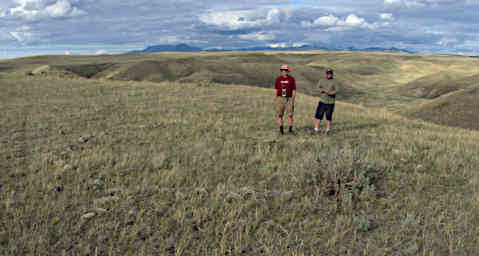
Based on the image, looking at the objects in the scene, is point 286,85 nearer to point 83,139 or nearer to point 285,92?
point 285,92

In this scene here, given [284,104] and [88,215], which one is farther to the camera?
[284,104]

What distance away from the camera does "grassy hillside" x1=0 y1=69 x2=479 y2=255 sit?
14.1 ft

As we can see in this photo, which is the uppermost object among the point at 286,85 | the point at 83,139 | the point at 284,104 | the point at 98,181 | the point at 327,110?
the point at 286,85

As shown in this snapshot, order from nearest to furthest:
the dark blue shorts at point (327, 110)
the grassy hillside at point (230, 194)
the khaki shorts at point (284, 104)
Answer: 1. the grassy hillside at point (230, 194)
2. the khaki shorts at point (284, 104)
3. the dark blue shorts at point (327, 110)

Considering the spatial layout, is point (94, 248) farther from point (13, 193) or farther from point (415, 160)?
point (415, 160)

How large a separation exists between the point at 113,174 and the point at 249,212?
336 centimetres

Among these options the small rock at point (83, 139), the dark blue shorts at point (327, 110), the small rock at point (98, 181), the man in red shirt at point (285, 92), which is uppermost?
the man in red shirt at point (285, 92)

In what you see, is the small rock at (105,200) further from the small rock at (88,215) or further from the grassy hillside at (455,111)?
the grassy hillside at (455,111)

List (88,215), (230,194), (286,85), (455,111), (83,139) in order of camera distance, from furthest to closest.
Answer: (455,111)
(286,85)
(83,139)
(230,194)
(88,215)

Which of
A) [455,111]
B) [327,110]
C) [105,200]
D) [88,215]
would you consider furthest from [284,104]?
[455,111]

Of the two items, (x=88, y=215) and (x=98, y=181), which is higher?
(x=98, y=181)

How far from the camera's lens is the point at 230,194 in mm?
5590

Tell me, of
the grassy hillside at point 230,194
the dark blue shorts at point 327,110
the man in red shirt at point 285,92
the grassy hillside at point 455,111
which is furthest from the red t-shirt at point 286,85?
the grassy hillside at point 455,111

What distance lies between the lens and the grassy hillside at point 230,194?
4.31 meters
